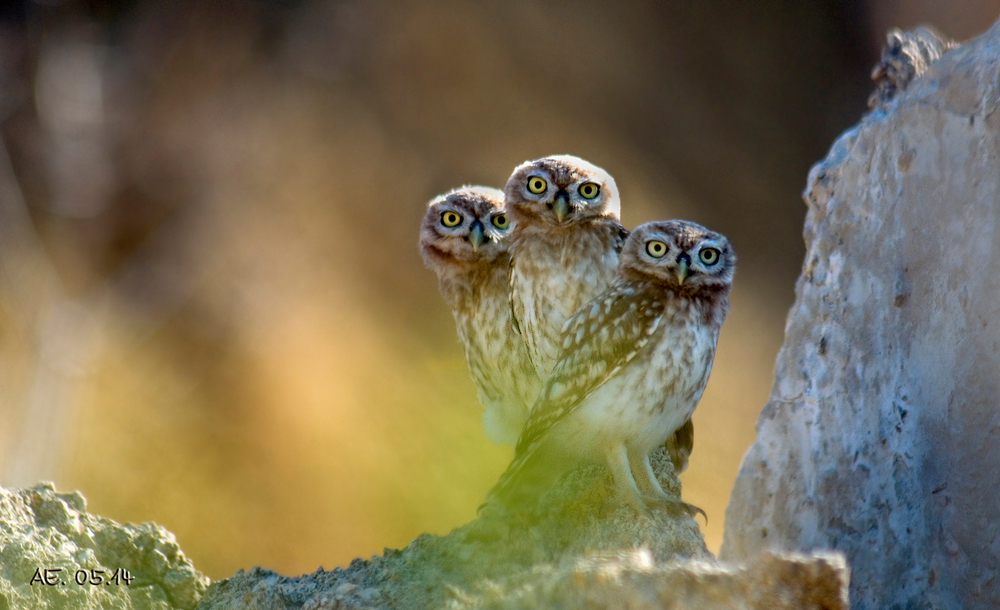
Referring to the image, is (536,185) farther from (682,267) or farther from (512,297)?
(682,267)

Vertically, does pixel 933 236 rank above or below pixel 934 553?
above

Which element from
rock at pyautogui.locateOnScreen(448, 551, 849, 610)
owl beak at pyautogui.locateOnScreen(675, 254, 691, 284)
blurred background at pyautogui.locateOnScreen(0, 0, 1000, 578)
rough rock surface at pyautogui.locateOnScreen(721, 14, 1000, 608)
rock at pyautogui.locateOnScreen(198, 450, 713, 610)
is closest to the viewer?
rock at pyautogui.locateOnScreen(448, 551, 849, 610)

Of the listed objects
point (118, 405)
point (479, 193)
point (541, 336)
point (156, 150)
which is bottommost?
point (541, 336)

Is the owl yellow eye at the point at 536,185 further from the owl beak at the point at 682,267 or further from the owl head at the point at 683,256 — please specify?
the owl beak at the point at 682,267

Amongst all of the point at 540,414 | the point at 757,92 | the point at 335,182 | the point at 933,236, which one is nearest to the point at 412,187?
the point at 335,182

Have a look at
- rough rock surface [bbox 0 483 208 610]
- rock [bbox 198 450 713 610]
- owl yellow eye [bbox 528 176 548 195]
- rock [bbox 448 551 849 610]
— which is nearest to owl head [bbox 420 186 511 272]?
owl yellow eye [bbox 528 176 548 195]

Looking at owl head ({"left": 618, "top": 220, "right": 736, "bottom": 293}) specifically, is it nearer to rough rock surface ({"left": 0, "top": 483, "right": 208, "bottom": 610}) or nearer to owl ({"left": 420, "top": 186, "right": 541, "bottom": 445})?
owl ({"left": 420, "top": 186, "right": 541, "bottom": 445})

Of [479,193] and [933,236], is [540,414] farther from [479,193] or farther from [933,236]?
[933,236]
